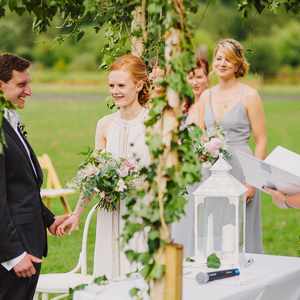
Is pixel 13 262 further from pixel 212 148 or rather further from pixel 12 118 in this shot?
pixel 212 148

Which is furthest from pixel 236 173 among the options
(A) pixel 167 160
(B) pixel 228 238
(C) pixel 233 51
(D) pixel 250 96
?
(A) pixel 167 160

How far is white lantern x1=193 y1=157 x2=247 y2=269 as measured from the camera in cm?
498

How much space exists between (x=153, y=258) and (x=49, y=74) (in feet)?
139

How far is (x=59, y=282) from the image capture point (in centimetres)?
598

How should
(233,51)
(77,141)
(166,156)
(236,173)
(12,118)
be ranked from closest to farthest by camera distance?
(166,156)
(12,118)
(233,51)
(236,173)
(77,141)

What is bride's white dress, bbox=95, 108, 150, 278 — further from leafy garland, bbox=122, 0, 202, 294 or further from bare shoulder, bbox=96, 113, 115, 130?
leafy garland, bbox=122, 0, 202, 294

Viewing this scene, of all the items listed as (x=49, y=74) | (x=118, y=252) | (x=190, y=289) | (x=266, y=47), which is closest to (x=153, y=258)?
(x=190, y=289)

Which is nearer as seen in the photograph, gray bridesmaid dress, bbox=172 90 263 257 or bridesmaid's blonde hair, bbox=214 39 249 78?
bridesmaid's blonde hair, bbox=214 39 249 78

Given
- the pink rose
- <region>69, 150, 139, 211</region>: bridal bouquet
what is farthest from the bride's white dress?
the pink rose

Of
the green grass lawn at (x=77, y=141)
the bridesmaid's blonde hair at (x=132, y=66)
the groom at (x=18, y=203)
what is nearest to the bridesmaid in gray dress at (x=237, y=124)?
the green grass lawn at (x=77, y=141)

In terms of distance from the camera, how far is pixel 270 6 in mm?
5059

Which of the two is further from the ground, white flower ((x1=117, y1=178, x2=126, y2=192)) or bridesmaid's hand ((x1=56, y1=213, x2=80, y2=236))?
white flower ((x1=117, y1=178, x2=126, y2=192))

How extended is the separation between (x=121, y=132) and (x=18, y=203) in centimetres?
104

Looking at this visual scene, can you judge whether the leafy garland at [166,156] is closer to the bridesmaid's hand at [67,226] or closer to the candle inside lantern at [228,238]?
the candle inside lantern at [228,238]
